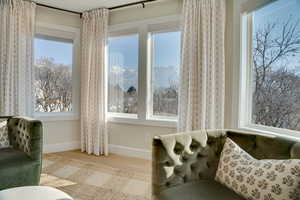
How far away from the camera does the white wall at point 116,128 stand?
353 cm

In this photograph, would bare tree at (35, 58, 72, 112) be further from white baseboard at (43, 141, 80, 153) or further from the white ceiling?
the white ceiling

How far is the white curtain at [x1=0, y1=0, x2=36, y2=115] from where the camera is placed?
10.7 ft

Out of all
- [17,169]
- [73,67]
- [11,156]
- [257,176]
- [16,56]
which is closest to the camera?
[257,176]

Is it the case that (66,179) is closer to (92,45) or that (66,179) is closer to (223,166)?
(223,166)

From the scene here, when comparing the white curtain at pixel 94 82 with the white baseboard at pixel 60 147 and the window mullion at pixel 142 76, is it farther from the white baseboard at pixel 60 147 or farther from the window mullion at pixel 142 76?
the window mullion at pixel 142 76

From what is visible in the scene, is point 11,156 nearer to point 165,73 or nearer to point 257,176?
point 257,176

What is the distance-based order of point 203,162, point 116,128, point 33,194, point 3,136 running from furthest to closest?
point 116,128 < point 3,136 < point 203,162 < point 33,194

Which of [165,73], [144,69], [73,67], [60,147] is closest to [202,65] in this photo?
[165,73]

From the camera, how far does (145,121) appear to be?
362 centimetres

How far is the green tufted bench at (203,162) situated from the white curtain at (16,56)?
278 centimetres

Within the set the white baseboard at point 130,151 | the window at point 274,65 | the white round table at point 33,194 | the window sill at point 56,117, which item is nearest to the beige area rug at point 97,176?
the white baseboard at point 130,151

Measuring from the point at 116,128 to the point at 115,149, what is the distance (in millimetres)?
370

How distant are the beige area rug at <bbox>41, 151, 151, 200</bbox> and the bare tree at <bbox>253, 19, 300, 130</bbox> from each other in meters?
1.56

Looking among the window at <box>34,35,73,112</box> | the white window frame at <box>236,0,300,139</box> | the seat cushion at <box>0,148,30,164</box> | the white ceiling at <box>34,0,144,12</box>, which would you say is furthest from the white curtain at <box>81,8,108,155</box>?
the white window frame at <box>236,0,300,139</box>
